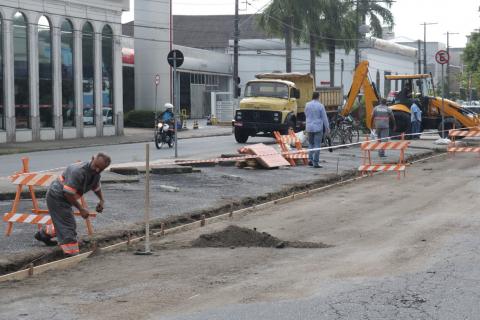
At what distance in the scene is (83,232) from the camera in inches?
477

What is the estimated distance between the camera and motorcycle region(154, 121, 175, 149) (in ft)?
99.1

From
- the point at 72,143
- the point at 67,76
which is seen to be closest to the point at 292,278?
the point at 72,143

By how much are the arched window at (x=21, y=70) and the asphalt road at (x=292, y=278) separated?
23064mm

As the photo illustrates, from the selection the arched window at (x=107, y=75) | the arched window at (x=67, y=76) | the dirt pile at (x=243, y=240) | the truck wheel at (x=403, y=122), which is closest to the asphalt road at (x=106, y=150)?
the arched window at (x=67, y=76)

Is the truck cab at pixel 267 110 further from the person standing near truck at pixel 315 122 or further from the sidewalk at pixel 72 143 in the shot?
the person standing near truck at pixel 315 122

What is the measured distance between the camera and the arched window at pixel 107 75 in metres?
40.9

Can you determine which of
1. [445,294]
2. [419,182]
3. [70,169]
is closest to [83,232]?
[70,169]

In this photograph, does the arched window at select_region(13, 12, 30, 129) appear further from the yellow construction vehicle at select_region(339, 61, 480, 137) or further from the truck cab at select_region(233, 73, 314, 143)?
the yellow construction vehicle at select_region(339, 61, 480, 137)

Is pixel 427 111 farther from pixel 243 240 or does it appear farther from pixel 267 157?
pixel 243 240

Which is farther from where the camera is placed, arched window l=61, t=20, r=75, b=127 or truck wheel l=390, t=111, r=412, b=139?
arched window l=61, t=20, r=75, b=127

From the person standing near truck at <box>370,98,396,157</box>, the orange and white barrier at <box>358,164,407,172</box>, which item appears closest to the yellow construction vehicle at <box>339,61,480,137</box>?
the person standing near truck at <box>370,98,396,157</box>

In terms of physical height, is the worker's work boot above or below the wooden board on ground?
below

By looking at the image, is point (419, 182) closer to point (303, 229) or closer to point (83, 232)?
point (303, 229)

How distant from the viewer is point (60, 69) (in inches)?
1471
